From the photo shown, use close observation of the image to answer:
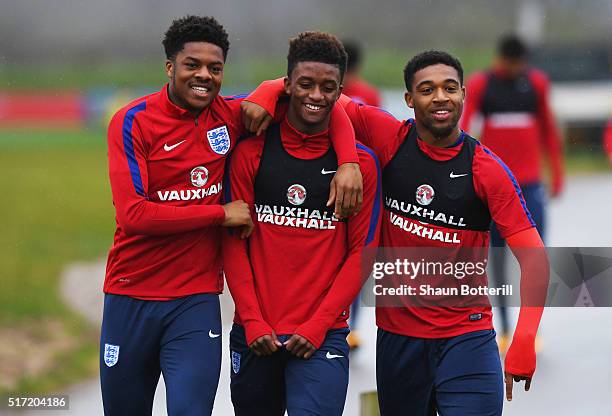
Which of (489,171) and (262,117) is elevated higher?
(262,117)

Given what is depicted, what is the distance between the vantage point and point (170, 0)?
42.2 metres

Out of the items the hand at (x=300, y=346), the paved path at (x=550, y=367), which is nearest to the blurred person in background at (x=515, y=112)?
the paved path at (x=550, y=367)

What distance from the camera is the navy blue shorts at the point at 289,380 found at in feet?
14.2

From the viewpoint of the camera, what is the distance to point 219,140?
15.2 ft

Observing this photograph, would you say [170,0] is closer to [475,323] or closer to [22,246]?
[22,246]

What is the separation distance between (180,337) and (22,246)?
11.6m

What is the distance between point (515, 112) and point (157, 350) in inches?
201

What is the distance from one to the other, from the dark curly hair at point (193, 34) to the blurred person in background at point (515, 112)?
432 cm

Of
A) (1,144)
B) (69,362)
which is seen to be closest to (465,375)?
(69,362)

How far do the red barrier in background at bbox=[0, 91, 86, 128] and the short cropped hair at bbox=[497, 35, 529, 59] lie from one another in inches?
1392

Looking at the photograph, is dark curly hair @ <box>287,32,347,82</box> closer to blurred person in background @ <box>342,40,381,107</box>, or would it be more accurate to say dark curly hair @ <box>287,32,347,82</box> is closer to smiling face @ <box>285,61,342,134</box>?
smiling face @ <box>285,61,342,134</box>

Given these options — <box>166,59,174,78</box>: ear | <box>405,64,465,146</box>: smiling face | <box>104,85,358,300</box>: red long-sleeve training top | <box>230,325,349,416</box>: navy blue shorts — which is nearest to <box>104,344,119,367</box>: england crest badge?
<box>104,85,358,300</box>: red long-sleeve training top

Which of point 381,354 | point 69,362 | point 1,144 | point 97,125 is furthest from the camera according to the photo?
point 97,125

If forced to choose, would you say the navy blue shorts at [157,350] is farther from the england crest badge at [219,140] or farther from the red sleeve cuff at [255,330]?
the england crest badge at [219,140]
